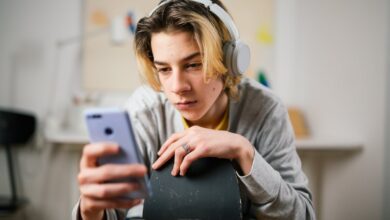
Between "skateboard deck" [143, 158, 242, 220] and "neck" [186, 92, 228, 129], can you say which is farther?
"neck" [186, 92, 228, 129]

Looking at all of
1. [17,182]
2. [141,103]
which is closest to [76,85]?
[17,182]

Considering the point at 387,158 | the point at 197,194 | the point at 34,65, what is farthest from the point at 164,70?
the point at 387,158

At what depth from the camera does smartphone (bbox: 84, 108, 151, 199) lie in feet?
1.55

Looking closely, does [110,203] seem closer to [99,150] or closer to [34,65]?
[99,150]

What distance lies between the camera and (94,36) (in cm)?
197

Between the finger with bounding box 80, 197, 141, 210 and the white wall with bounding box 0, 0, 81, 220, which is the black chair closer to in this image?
the white wall with bounding box 0, 0, 81, 220

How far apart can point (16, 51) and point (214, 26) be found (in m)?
1.66

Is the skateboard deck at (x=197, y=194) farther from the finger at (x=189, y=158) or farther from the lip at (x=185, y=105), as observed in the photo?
the lip at (x=185, y=105)

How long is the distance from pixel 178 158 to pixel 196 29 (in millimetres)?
287

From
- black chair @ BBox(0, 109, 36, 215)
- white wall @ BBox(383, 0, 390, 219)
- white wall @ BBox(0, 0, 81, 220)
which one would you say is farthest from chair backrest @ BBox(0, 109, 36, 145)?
white wall @ BBox(383, 0, 390, 219)

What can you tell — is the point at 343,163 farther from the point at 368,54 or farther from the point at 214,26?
the point at 214,26

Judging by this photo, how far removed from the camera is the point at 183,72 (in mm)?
745

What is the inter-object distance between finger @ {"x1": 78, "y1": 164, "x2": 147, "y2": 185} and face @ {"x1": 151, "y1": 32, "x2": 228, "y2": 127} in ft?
0.92

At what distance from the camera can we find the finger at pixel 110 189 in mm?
486
